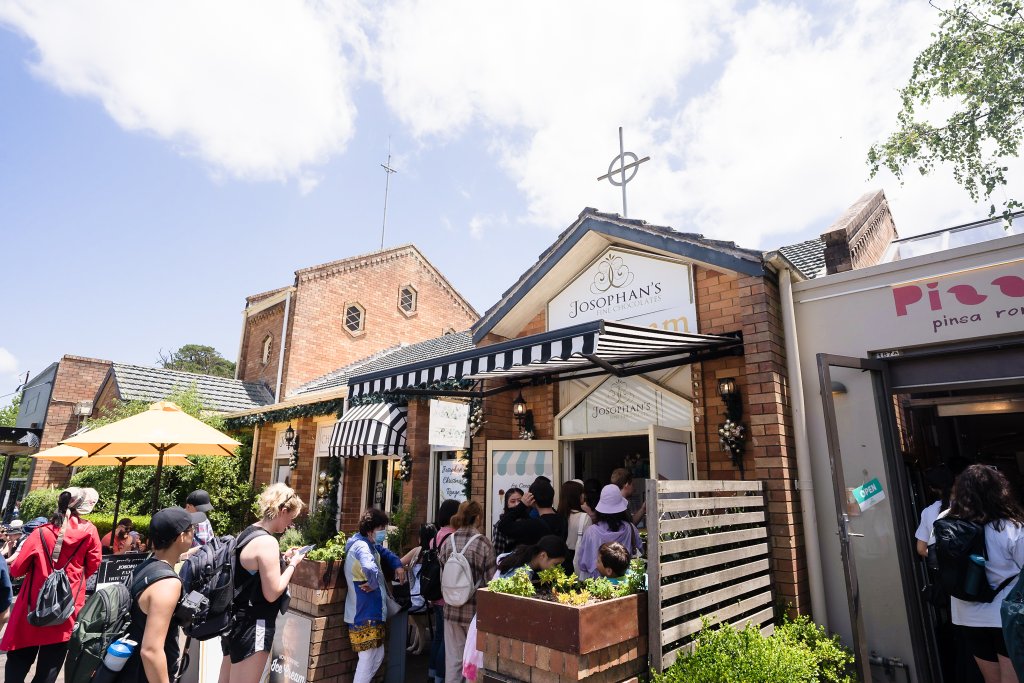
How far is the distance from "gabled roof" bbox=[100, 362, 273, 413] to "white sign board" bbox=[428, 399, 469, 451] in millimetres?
11174

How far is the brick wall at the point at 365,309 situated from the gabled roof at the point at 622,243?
38.2 feet

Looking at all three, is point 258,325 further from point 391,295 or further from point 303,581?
point 303,581

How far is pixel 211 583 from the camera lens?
12.5 feet

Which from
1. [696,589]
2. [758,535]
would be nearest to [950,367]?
[758,535]

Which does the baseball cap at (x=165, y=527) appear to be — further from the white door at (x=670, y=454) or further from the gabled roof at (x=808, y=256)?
the gabled roof at (x=808, y=256)

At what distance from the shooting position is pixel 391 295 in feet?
68.7

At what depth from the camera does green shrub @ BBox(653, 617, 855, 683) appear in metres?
3.37

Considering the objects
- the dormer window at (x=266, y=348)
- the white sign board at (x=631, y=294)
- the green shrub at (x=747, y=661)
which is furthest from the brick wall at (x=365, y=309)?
the green shrub at (x=747, y=661)

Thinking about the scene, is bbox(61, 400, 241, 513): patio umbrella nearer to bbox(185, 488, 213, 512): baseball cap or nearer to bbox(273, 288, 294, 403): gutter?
bbox(185, 488, 213, 512): baseball cap

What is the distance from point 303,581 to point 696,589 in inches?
139

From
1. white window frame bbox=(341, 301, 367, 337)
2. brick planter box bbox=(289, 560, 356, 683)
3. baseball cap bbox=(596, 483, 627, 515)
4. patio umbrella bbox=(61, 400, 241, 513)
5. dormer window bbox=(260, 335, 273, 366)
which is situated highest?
white window frame bbox=(341, 301, 367, 337)

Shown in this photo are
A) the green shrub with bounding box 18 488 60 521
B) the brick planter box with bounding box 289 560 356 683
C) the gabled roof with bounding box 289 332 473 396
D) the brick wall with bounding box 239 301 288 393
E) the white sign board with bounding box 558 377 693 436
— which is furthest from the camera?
the brick wall with bounding box 239 301 288 393

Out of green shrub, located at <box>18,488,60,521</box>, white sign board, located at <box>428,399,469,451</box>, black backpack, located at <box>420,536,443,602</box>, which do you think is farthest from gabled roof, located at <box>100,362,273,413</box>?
black backpack, located at <box>420,536,443,602</box>

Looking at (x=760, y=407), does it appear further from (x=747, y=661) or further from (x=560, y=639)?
(x=560, y=639)
